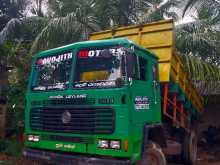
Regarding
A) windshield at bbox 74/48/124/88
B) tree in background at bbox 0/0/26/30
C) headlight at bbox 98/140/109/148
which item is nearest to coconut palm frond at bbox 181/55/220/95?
windshield at bbox 74/48/124/88

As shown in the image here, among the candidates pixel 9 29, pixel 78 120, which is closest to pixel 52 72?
pixel 78 120

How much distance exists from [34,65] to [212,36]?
524 cm

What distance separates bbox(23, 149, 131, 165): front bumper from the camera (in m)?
5.45

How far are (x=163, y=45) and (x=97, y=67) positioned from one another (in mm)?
2048

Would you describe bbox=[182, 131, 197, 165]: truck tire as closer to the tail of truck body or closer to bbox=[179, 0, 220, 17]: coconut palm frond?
the tail of truck body

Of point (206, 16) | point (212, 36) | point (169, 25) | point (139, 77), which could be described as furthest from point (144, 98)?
point (206, 16)

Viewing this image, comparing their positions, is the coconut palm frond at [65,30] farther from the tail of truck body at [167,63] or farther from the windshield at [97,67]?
the windshield at [97,67]

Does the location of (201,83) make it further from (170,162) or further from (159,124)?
(159,124)

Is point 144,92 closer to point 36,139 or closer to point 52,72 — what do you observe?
point 52,72

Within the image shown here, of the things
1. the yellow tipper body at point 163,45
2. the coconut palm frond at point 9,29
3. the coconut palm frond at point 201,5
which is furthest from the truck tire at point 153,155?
the coconut palm frond at point 9,29

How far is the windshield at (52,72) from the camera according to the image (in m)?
6.28

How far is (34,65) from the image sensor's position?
6910mm

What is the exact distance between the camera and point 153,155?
251 inches

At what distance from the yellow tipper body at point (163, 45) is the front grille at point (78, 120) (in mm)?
2026
